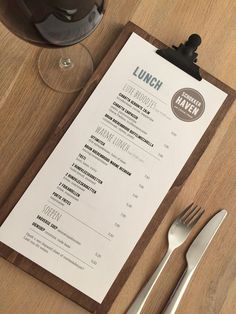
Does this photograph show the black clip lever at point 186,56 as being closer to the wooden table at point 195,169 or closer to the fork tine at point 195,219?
the wooden table at point 195,169

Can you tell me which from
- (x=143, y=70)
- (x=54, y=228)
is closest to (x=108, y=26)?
(x=143, y=70)

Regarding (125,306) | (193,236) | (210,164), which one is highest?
(210,164)

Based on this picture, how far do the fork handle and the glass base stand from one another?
281 mm

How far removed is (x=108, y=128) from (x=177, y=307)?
0.90ft

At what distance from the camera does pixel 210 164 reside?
0.69 metres

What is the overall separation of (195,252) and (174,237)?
4 centimetres

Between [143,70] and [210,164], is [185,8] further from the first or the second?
[210,164]

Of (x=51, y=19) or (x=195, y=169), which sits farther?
(x=195, y=169)

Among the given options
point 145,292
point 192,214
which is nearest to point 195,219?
point 192,214

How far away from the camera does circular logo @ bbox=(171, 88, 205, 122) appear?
2.21 ft

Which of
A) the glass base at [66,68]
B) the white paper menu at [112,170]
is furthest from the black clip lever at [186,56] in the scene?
the glass base at [66,68]

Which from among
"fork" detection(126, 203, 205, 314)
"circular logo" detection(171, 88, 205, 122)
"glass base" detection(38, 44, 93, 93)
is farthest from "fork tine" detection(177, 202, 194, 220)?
"glass base" detection(38, 44, 93, 93)

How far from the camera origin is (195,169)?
68 centimetres

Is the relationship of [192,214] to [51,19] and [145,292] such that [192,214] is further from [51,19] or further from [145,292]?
[51,19]
